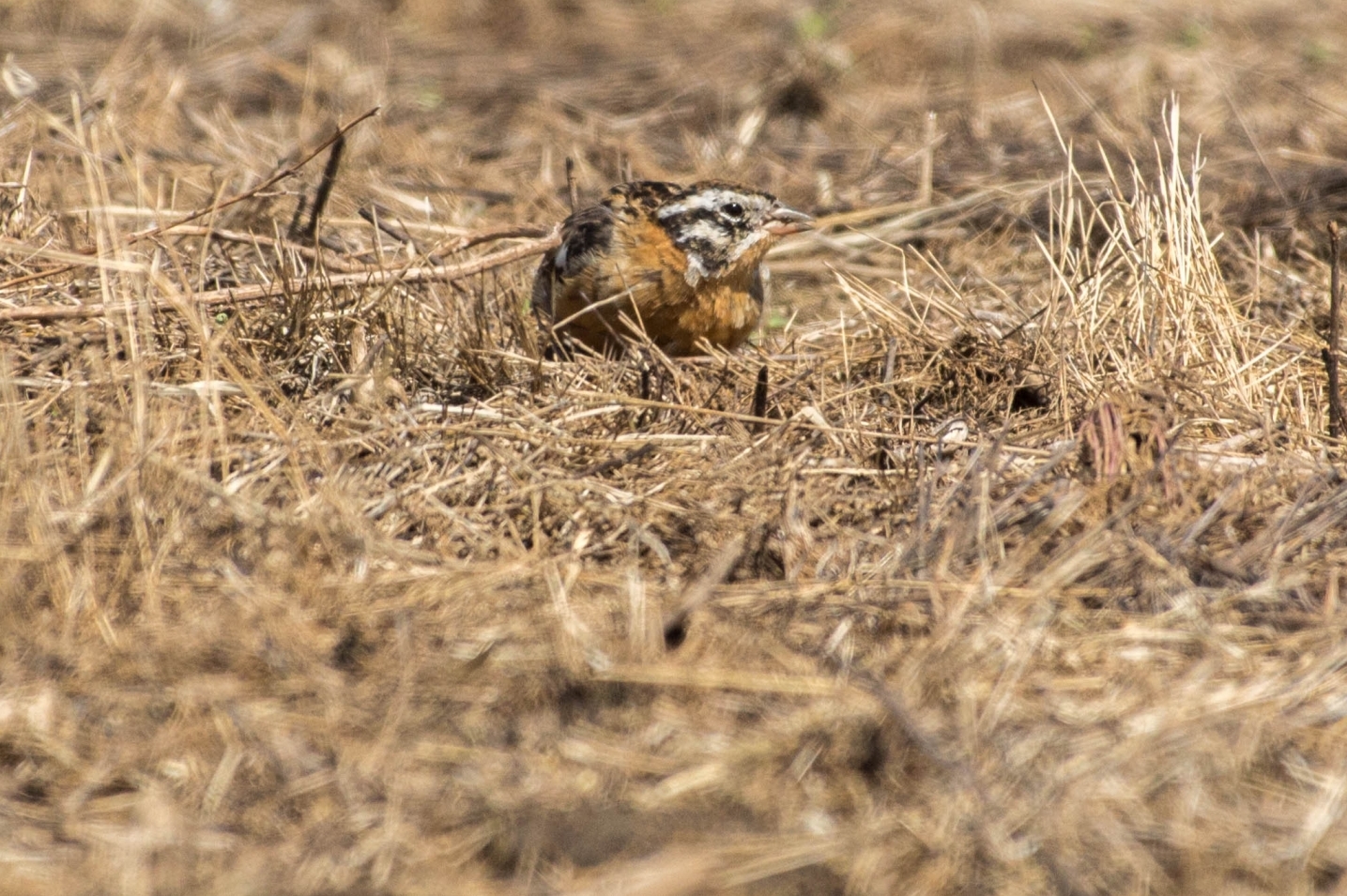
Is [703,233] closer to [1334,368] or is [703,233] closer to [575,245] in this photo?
[575,245]

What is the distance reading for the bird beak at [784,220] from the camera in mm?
6141

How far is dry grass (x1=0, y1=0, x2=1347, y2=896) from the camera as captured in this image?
10.2ft

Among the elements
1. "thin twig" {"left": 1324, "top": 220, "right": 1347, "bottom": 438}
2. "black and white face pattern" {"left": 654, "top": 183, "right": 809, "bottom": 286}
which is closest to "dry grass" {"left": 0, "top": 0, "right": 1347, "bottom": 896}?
"thin twig" {"left": 1324, "top": 220, "right": 1347, "bottom": 438}

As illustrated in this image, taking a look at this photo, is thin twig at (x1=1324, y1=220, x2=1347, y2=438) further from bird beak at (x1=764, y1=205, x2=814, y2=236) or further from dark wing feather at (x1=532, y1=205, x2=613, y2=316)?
dark wing feather at (x1=532, y1=205, x2=613, y2=316)

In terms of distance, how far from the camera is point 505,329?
19.6ft

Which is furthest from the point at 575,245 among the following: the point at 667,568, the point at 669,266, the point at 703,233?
the point at 667,568

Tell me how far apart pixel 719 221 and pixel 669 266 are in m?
0.30

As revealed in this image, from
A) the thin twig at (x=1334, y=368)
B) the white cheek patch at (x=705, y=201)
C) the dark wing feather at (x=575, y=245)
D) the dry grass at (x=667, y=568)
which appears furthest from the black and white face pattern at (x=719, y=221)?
the thin twig at (x=1334, y=368)

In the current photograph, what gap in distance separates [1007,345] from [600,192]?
10.3 ft

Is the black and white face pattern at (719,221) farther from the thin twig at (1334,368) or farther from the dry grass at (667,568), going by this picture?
the thin twig at (1334,368)

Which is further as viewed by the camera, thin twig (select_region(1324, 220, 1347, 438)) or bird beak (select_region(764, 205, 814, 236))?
bird beak (select_region(764, 205, 814, 236))

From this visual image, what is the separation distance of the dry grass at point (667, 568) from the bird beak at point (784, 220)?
1.52 ft

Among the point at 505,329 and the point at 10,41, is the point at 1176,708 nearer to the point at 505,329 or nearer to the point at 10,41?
the point at 505,329

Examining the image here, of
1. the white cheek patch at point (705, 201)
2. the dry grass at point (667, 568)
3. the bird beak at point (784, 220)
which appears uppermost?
the white cheek patch at point (705, 201)
